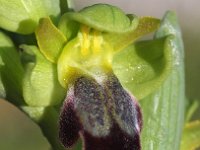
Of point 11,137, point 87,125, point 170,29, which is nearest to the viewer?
point 87,125

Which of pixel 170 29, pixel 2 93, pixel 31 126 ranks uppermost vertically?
pixel 170 29

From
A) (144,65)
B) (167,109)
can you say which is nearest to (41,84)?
(144,65)

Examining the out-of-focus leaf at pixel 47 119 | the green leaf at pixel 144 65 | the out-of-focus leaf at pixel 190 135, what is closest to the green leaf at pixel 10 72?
the out-of-focus leaf at pixel 47 119

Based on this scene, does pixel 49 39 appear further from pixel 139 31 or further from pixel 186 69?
pixel 186 69

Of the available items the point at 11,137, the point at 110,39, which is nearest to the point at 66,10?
the point at 110,39

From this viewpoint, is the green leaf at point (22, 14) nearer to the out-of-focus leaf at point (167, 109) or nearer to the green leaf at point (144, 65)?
the green leaf at point (144, 65)

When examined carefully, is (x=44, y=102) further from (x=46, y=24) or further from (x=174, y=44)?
(x=174, y=44)

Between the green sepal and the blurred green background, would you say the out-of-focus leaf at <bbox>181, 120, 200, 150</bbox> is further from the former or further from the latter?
the blurred green background

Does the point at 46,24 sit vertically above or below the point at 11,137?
above
